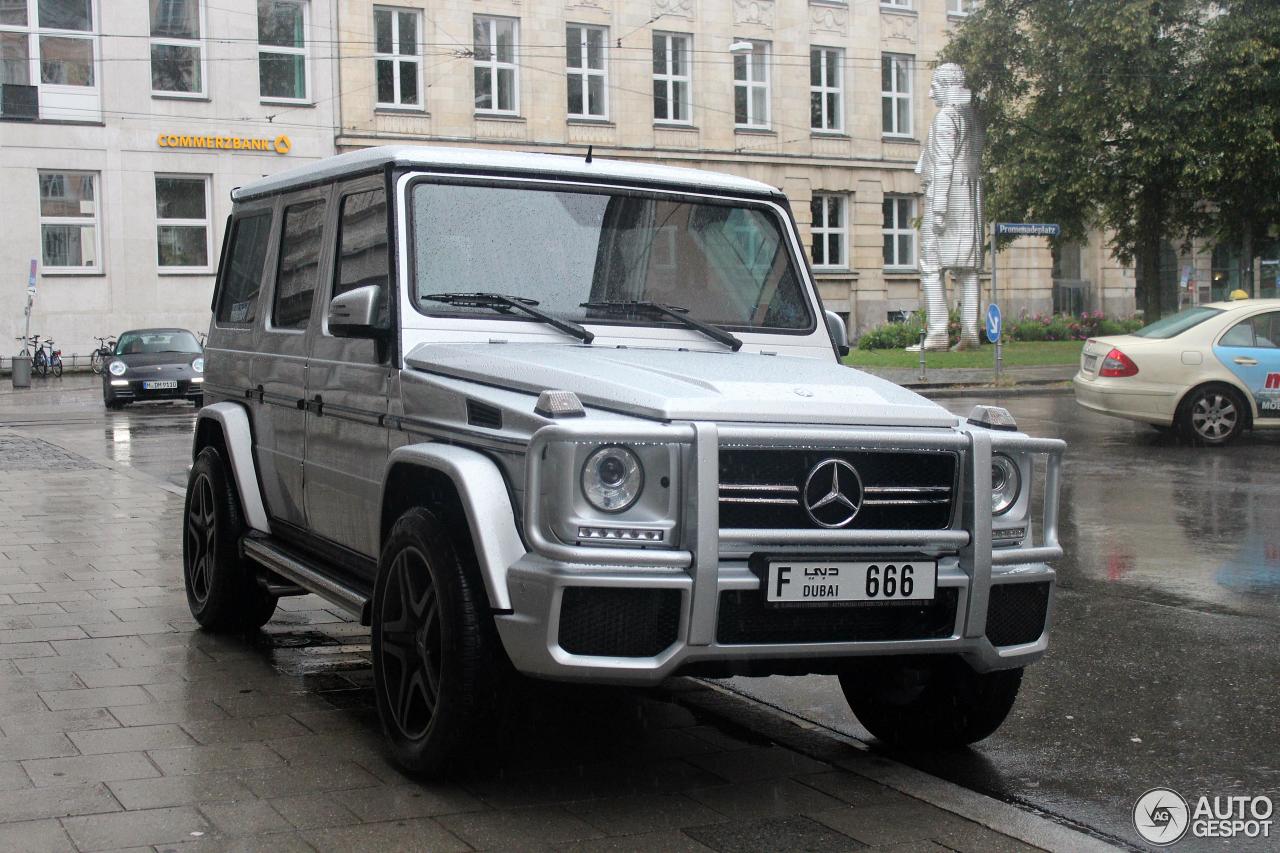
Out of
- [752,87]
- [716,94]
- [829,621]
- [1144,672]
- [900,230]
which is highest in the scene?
[752,87]

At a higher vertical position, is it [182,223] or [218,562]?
[182,223]

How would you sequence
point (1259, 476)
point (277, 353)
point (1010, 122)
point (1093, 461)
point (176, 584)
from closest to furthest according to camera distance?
point (277, 353) < point (176, 584) < point (1259, 476) < point (1093, 461) < point (1010, 122)

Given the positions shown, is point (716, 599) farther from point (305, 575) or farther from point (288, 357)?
point (288, 357)

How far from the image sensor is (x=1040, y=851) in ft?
14.0

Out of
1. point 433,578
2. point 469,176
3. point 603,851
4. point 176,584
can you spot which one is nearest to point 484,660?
point 433,578

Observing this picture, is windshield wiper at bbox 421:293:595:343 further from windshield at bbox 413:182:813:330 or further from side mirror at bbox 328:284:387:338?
side mirror at bbox 328:284:387:338

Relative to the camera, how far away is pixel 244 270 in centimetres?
748

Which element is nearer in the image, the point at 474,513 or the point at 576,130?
the point at 474,513

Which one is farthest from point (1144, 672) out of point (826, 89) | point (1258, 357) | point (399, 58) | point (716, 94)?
point (826, 89)

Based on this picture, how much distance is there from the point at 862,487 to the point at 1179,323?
14060 millimetres

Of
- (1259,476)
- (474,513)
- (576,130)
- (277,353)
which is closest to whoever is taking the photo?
(474,513)

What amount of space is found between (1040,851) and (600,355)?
2078 mm

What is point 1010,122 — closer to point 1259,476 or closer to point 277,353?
point 1259,476

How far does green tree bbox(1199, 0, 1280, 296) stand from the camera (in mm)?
29719
